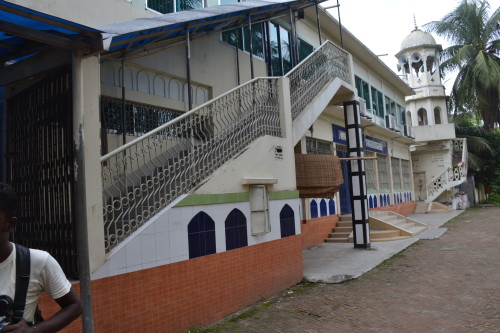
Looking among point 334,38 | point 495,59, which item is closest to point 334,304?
point 334,38

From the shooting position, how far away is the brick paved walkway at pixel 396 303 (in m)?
5.43

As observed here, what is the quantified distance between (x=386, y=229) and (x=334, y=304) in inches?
314

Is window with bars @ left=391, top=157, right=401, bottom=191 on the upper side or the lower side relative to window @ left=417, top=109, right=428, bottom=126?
lower

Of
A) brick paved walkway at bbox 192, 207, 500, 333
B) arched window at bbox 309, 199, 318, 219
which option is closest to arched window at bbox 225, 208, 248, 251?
brick paved walkway at bbox 192, 207, 500, 333

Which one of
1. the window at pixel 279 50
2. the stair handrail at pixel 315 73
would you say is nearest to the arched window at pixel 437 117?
the window at pixel 279 50

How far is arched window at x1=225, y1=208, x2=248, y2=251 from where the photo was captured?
612cm

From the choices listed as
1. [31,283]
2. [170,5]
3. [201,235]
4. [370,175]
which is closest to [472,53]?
[370,175]

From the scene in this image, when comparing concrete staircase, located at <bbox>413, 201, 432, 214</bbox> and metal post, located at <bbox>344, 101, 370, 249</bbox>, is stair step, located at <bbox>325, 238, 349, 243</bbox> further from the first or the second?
concrete staircase, located at <bbox>413, 201, 432, 214</bbox>

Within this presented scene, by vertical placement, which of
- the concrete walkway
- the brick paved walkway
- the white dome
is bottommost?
the brick paved walkway

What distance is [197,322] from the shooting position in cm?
538

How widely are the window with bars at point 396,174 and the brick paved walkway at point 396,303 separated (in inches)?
463

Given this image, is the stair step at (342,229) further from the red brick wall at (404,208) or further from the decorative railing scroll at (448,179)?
the decorative railing scroll at (448,179)

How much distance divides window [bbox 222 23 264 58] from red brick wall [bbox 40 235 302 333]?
563 centimetres

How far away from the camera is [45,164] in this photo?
14.9 ft
